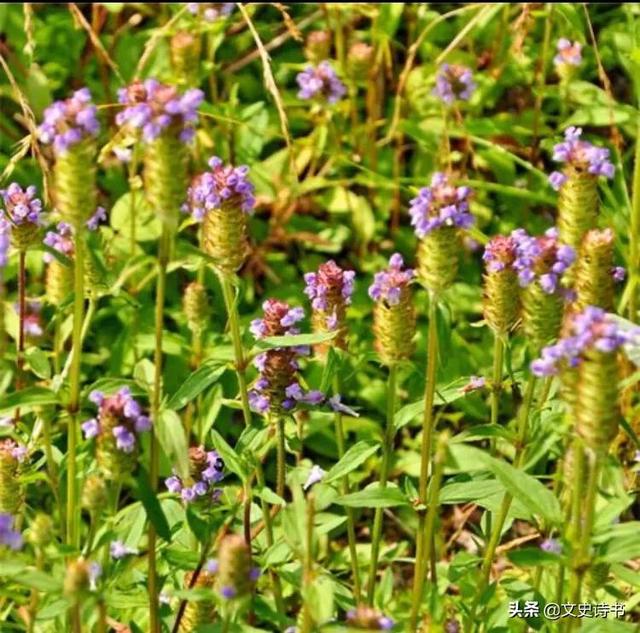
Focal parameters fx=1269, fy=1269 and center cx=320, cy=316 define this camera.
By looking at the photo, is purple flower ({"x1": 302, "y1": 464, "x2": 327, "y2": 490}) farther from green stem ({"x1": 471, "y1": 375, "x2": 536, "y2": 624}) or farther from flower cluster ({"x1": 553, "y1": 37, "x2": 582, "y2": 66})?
flower cluster ({"x1": 553, "y1": 37, "x2": 582, "y2": 66})

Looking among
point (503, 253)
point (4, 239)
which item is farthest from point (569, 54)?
point (4, 239)

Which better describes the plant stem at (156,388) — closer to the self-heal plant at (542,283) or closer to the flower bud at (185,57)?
the self-heal plant at (542,283)

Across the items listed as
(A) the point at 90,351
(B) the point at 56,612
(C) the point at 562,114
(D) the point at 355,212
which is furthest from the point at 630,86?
(B) the point at 56,612

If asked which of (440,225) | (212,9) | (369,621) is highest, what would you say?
(440,225)

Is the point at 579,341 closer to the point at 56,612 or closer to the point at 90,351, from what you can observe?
the point at 56,612

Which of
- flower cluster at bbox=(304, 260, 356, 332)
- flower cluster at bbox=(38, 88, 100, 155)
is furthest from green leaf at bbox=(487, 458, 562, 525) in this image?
flower cluster at bbox=(38, 88, 100, 155)

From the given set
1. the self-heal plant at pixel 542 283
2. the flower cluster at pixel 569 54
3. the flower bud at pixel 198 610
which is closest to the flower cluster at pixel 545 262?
the self-heal plant at pixel 542 283

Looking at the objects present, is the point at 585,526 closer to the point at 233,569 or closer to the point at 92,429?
the point at 233,569
